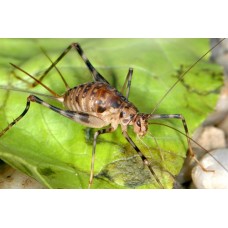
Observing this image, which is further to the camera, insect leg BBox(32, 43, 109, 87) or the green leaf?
insect leg BBox(32, 43, 109, 87)

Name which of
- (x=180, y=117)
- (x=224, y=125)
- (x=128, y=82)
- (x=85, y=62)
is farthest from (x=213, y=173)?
(x=85, y=62)

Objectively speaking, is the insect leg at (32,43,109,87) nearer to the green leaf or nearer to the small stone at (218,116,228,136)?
the green leaf

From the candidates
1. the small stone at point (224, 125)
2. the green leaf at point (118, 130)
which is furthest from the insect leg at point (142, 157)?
the small stone at point (224, 125)

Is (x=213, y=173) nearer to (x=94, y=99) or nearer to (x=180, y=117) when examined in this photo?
(x=180, y=117)

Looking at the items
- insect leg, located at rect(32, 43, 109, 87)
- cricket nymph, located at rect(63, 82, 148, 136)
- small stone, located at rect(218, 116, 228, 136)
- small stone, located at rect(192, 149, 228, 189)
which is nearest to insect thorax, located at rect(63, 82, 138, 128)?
cricket nymph, located at rect(63, 82, 148, 136)

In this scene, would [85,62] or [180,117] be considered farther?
[85,62]

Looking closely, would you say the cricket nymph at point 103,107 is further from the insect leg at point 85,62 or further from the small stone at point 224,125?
the small stone at point 224,125

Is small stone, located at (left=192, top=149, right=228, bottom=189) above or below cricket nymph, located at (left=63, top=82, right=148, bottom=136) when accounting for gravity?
below
